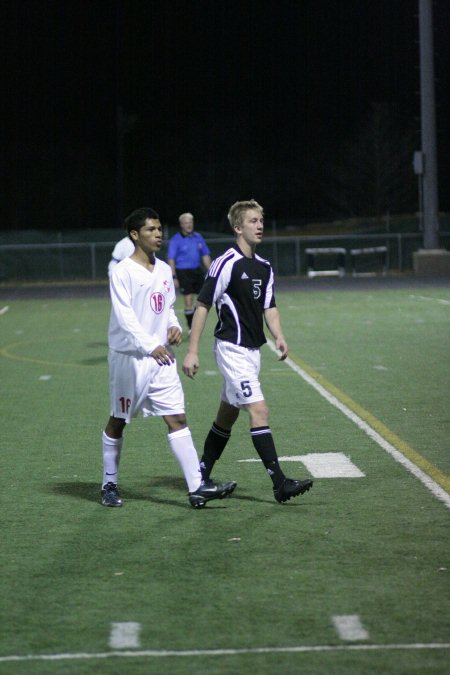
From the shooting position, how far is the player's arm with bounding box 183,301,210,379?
8133mm

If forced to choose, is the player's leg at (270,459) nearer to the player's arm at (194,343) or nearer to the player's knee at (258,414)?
the player's knee at (258,414)

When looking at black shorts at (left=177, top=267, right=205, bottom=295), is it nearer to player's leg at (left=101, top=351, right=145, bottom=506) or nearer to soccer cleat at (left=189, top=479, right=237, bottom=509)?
player's leg at (left=101, top=351, right=145, bottom=506)

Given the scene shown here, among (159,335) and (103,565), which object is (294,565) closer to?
(103,565)

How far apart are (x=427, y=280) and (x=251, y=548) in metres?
33.4

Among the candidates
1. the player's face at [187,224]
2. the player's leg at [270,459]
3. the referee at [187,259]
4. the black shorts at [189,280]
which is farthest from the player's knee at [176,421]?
the black shorts at [189,280]

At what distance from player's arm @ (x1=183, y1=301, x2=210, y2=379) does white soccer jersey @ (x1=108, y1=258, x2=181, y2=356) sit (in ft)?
0.64

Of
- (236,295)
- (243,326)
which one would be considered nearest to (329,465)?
(243,326)

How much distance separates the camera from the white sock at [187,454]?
8023 millimetres

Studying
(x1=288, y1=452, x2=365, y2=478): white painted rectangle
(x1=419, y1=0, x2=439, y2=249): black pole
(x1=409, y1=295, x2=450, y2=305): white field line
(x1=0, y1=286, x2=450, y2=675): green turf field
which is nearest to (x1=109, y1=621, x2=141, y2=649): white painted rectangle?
(x1=0, y1=286, x2=450, y2=675): green turf field

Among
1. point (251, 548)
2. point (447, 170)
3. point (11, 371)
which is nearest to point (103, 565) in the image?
point (251, 548)

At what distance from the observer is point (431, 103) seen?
3944 centimetres

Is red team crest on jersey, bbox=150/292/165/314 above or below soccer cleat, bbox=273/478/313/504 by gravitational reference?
above

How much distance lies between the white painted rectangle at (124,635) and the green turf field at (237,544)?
12 mm

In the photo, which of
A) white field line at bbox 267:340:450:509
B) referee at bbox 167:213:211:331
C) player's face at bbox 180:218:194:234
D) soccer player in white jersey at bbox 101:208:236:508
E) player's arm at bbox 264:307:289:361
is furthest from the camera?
referee at bbox 167:213:211:331
